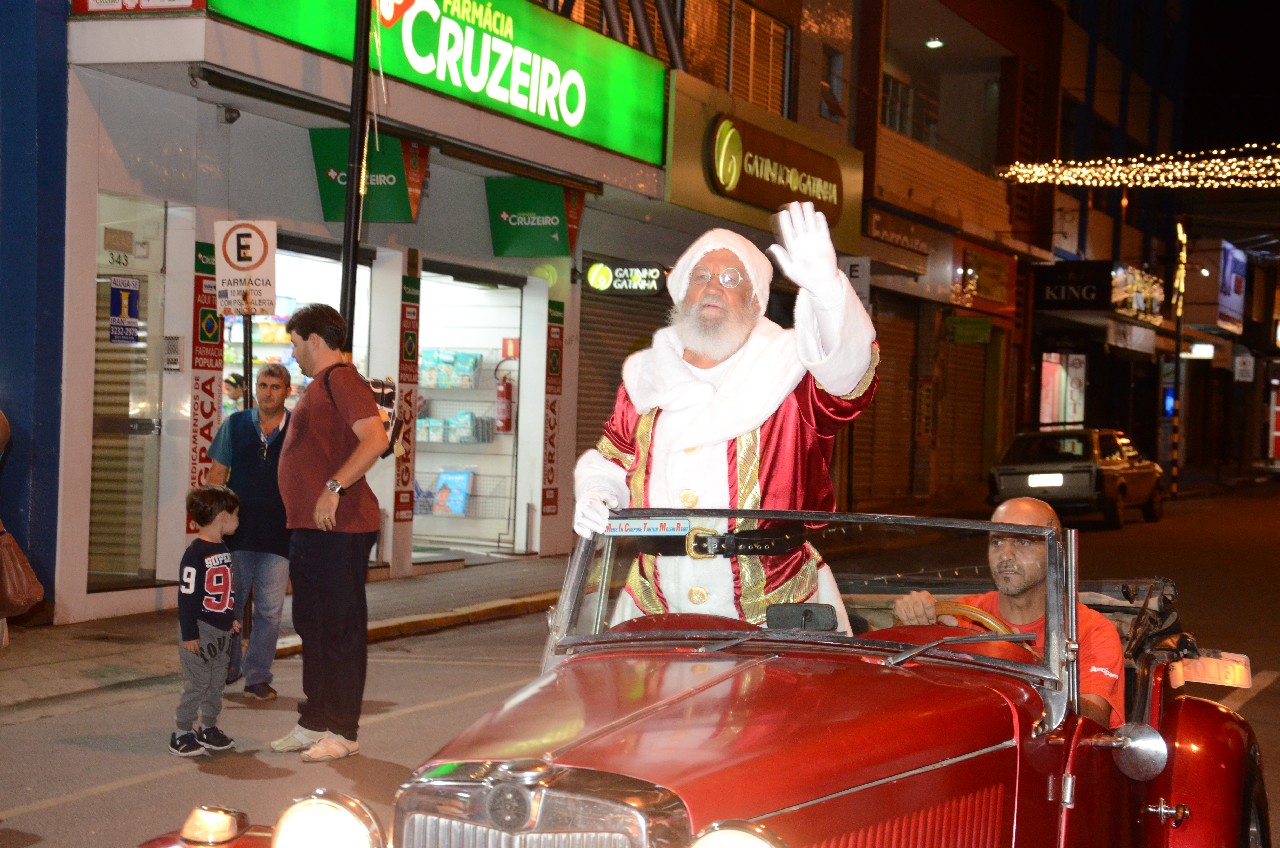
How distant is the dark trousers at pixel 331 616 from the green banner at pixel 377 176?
662 centimetres

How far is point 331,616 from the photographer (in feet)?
21.6

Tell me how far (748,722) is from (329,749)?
13.9 feet

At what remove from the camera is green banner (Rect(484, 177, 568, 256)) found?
49.5ft

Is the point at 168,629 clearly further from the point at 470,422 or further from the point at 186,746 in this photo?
the point at 470,422

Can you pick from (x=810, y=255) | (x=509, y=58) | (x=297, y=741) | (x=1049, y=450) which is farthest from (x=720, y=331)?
(x=1049, y=450)

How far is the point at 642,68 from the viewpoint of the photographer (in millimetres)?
16156

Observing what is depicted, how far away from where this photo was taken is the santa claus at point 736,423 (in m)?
3.98

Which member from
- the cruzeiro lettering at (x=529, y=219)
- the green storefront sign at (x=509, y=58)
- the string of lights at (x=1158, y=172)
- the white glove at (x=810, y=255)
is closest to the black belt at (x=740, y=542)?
the white glove at (x=810, y=255)

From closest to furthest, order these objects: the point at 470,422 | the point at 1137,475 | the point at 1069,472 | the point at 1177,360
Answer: the point at 470,422
the point at 1069,472
the point at 1137,475
the point at 1177,360

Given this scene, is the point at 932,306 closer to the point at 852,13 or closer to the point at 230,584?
the point at 852,13

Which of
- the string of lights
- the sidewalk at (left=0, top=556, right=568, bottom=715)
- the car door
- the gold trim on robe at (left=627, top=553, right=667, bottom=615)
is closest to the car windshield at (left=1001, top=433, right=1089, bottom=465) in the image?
the car door

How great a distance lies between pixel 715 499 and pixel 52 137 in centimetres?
794

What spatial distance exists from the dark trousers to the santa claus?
2.48 m

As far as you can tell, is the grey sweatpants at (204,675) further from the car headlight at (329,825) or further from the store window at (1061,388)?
the store window at (1061,388)
